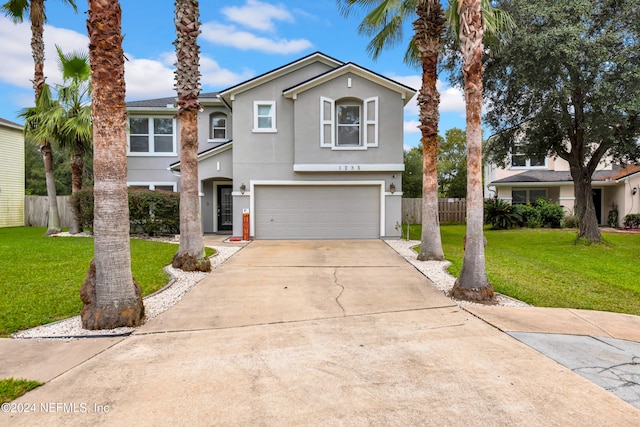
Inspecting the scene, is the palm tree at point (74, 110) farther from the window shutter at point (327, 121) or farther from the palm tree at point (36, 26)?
the window shutter at point (327, 121)

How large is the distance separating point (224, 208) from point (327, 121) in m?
6.86

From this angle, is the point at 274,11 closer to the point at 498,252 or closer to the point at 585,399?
the point at 498,252

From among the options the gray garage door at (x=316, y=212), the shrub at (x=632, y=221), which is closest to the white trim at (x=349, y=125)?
the gray garage door at (x=316, y=212)

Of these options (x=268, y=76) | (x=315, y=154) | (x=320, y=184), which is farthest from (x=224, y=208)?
(x=268, y=76)

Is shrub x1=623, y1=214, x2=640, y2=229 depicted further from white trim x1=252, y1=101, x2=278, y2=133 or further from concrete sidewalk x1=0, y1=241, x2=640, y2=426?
white trim x1=252, y1=101, x2=278, y2=133

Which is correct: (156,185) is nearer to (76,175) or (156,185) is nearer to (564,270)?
(76,175)

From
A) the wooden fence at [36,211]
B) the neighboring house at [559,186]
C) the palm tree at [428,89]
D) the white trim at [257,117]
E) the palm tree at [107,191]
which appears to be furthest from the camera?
the neighboring house at [559,186]

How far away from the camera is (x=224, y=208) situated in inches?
700

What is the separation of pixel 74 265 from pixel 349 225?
9.42 m

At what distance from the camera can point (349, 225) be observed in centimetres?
1495

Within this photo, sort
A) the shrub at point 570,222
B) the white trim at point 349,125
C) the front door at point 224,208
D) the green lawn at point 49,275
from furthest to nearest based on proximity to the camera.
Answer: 1. the shrub at point 570,222
2. the front door at point 224,208
3. the white trim at point 349,125
4. the green lawn at point 49,275

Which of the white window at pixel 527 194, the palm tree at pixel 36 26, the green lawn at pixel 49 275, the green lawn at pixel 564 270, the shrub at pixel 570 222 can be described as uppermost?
the palm tree at pixel 36 26

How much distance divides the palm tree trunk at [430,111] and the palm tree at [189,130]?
221 inches

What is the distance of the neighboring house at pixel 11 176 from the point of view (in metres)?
19.8
